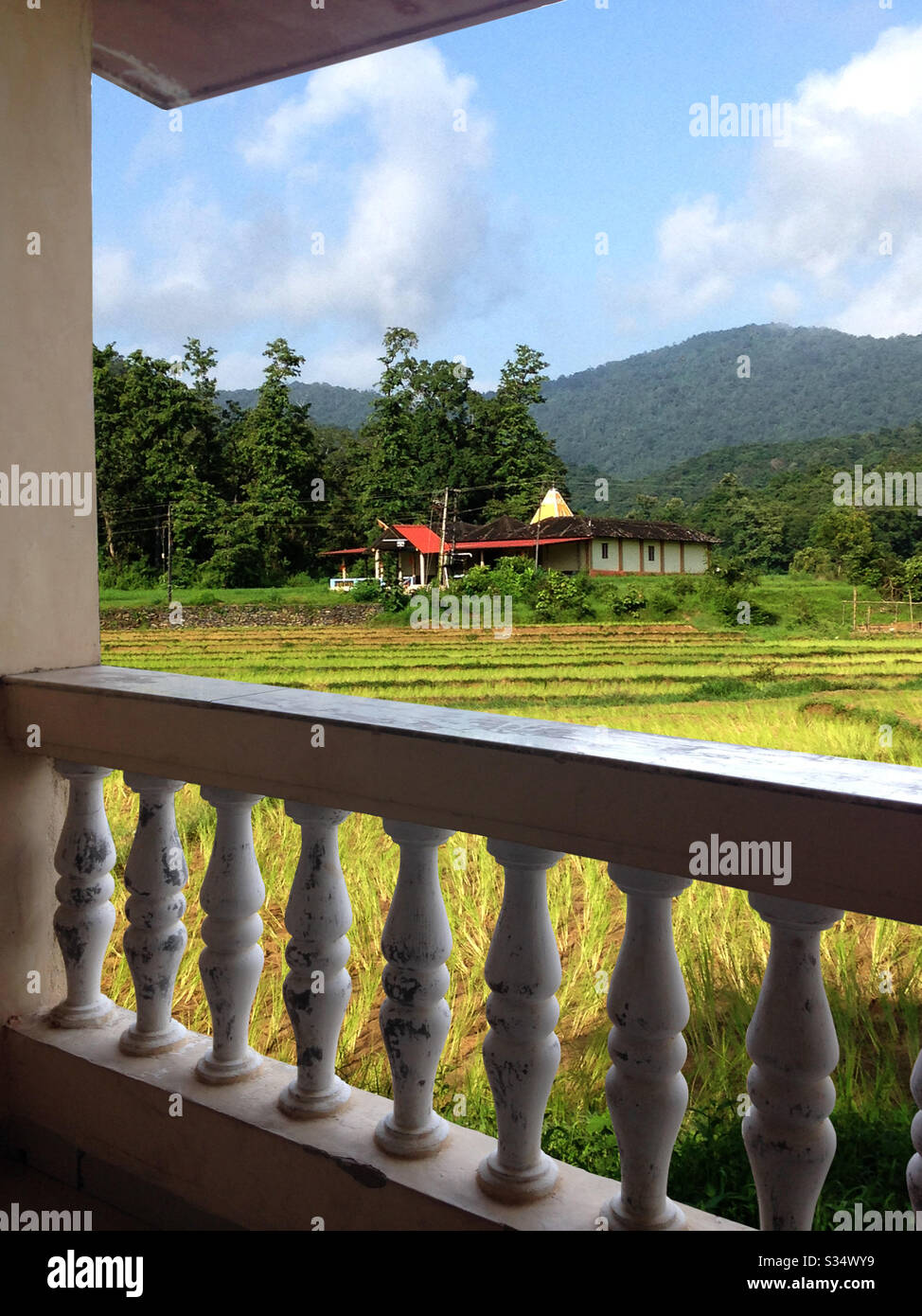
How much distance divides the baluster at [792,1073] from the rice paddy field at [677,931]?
0.69 meters

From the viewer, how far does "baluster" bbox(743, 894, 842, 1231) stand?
0.72m

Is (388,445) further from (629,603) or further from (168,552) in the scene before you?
(629,603)

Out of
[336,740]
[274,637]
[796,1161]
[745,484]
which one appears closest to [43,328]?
[336,740]

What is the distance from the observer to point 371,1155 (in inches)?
38.3

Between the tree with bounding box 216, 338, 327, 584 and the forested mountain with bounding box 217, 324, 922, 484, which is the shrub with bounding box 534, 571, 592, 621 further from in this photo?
the tree with bounding box 216, 338, 327, 584

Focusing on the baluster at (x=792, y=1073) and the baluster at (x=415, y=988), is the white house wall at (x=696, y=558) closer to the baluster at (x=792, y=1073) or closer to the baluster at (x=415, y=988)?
→ the baluster at (x=415, y=988)

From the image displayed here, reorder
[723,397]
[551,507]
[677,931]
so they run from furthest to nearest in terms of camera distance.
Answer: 1. [723,397]
2. [551,507]
3. [677,931]

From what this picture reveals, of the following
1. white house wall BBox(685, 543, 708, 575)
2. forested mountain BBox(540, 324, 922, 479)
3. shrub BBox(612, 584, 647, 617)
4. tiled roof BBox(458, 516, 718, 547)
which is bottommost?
shrub BBox(612, 584, 647, 617)

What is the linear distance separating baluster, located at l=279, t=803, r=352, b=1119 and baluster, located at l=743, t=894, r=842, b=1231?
0.47m

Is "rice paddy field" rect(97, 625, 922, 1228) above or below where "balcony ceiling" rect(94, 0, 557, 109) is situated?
below

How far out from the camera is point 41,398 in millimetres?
1341

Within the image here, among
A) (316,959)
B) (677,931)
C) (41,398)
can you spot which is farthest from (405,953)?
(677,931)

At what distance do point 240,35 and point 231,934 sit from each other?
148 centimetres

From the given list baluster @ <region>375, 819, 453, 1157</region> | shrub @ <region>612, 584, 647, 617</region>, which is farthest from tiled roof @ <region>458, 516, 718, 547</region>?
baluster @ <region>375, 819, 453, 1157</region>
